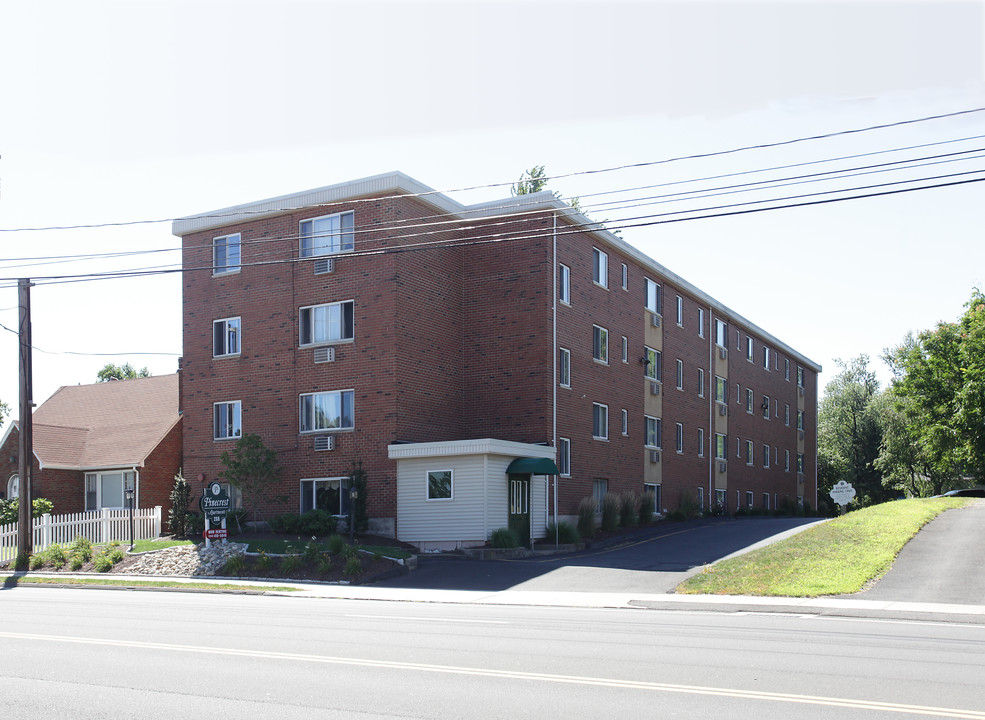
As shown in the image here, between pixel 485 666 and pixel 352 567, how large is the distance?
518 inches

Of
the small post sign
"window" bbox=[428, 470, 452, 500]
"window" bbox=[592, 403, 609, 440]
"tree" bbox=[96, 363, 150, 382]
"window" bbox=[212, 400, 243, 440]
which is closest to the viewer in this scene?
"window" bbox=[428, 470, 452, 500]

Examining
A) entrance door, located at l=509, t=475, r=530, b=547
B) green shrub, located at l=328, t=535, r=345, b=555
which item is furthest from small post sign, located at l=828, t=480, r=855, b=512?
green shrub, located at l=328, t=535, r=345, b=555

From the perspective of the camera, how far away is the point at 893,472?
75.8 metres

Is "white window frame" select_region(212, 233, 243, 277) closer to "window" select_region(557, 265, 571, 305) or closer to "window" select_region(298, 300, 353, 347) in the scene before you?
"window" select_region(298, 300, 353, 347)

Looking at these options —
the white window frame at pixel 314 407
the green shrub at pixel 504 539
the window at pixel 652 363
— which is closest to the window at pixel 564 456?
the green shrub at pixel 504 539

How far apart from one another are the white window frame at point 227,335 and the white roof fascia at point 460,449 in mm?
7520

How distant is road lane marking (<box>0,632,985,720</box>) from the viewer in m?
7.80

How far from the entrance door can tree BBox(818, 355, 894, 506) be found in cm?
4922

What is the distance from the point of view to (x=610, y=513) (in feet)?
106

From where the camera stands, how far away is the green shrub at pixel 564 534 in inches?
1129

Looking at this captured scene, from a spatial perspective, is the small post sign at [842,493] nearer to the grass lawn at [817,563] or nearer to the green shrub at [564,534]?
the grass lawn at [817,563]

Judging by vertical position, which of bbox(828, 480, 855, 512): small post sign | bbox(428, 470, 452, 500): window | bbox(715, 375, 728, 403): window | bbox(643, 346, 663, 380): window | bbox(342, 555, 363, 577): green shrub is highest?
bbox(643, 346, 663, 380): window

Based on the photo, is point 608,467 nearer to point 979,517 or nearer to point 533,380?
point 533,380

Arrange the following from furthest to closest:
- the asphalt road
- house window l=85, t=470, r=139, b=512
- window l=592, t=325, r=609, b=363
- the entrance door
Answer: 1. house window l=85, t=470, r=139, b=512
2. window l=592, t=325, r=609, b=363
3. the entrance door
4. the asphalt road
